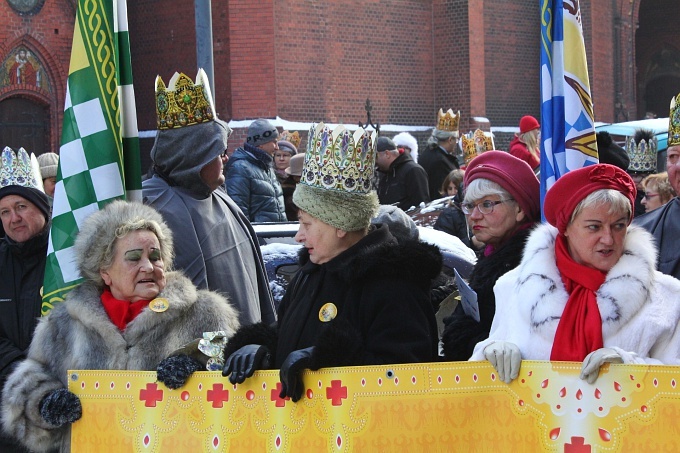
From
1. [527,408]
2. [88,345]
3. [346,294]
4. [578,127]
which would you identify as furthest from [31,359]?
[578,127]

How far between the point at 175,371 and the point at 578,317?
5.10 ft

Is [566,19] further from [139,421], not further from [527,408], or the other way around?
[139,421]

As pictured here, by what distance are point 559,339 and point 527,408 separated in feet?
0.91

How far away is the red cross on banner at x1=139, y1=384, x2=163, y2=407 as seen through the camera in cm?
451

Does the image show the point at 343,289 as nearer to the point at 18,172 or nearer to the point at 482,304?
the point at 482,304

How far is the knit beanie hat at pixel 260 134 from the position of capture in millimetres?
10828

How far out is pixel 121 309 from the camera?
4871 mm

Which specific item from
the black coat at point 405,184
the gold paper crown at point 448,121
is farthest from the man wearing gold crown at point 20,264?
the gold paper crown at point 448,121

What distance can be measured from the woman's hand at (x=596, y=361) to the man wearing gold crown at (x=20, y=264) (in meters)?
3.09

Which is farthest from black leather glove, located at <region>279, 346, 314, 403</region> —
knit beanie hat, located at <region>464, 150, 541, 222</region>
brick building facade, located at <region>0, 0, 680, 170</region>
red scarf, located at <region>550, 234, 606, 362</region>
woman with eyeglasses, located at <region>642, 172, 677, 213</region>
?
brick building facade, located at <region>0, 0, 680, 170</region>

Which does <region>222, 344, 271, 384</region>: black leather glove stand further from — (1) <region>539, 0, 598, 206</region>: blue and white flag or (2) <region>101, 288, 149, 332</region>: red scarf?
(1) <region>539, 0, 598, 206</region>: blue and white flag

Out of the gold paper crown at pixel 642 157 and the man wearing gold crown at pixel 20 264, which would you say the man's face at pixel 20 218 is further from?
the gold paper crown at pixel 642 157

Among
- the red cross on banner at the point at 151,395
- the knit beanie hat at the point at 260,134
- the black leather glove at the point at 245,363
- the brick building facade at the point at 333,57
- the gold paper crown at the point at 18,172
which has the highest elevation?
the brick building facade at the point at 333,57

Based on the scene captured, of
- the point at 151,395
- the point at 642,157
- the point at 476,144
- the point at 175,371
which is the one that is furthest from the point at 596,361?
the point at 476,144
